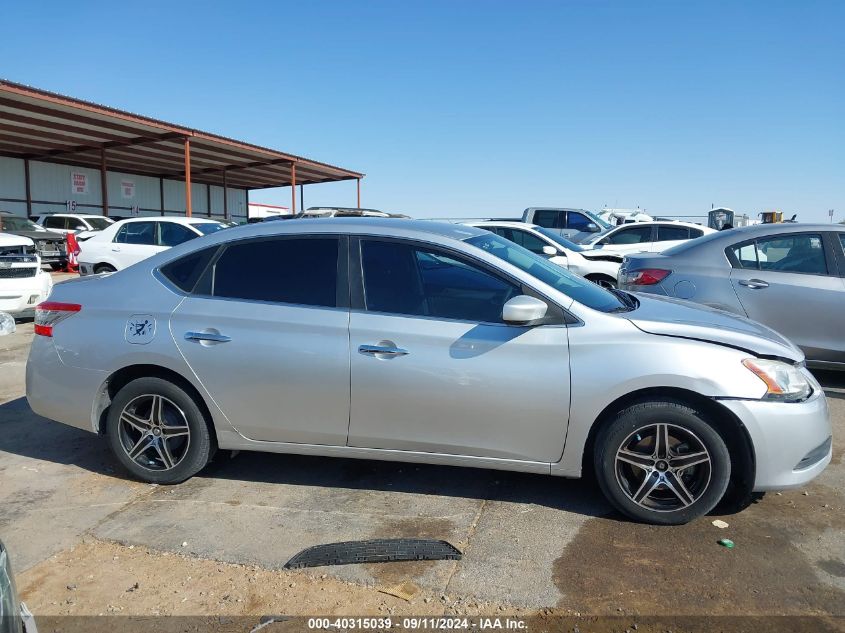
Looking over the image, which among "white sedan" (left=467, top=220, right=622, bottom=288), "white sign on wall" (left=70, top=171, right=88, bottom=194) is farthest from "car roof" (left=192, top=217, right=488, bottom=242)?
"white sign on wall" (left=70, top=171, right=88, bottom=194)

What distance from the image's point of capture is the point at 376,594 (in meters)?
2.90

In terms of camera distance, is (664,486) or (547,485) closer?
(664,486)

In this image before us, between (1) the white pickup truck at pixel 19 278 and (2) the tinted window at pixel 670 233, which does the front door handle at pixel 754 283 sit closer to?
(2) the tinted window at pixel 670 233

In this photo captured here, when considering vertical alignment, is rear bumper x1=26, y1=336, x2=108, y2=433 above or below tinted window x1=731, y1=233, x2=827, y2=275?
below

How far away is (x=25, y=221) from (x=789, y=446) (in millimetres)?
21769

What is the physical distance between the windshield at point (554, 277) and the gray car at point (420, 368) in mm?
28

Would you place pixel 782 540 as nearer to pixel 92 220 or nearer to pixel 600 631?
pixel 600 631

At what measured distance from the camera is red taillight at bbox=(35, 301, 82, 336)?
13.6 feet

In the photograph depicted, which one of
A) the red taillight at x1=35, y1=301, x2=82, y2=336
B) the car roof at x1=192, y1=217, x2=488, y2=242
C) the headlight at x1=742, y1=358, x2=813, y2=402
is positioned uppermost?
the car roof at x1=192, y1=217, x2=488, y2=242

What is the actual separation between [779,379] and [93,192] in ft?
113

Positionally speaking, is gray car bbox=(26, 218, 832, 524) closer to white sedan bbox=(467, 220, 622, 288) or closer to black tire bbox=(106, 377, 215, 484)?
black tire bbox=(106, 377, 215, 484)

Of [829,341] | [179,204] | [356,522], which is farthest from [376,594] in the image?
[179,204]

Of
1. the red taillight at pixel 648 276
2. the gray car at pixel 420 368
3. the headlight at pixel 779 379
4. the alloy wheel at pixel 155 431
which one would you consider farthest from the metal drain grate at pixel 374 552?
the red taillight at pixel 648 276

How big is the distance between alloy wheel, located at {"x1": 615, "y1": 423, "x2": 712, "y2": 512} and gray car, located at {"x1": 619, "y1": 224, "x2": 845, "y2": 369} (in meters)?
2.67
